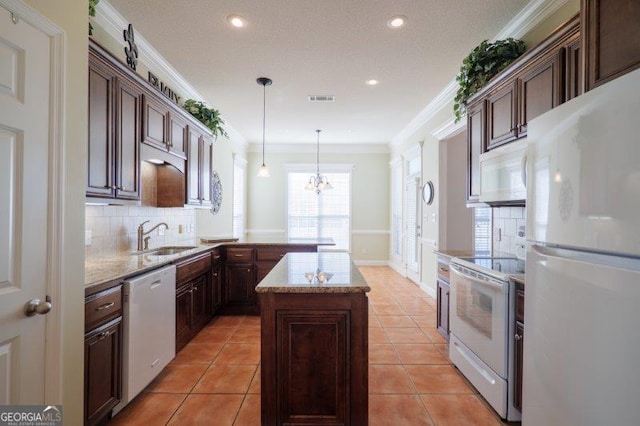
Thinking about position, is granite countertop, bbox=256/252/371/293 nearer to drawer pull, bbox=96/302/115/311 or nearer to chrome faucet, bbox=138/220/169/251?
drawer pull, bbox=96/302/115/311

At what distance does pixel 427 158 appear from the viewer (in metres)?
5.26

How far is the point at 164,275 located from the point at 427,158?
4.30 metres

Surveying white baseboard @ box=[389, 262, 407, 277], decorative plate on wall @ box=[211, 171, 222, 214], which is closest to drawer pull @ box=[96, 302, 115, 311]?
decorative plate on wall @ box=[211, 171, 222, 214]

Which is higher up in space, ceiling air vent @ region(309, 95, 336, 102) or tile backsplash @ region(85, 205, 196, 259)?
ceiling air vent @ region(309, 95, 336, 102)

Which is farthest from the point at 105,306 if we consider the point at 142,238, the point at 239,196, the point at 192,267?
the point at 239,196

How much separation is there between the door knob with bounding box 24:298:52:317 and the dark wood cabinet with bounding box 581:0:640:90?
2.40m

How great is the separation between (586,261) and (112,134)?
106 inches

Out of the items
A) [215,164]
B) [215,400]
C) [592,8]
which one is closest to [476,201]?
[592,8]

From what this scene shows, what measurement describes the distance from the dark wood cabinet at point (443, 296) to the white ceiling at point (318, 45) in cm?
211

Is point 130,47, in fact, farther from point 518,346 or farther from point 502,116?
A: point 518,346

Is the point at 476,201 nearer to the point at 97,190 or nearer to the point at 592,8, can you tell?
the point at 592,8

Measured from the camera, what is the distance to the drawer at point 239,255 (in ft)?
13.3

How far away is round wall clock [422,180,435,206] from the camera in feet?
16.5

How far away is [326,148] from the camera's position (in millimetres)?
7781
